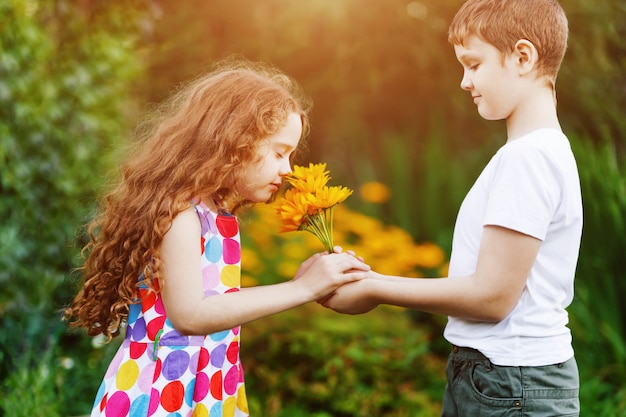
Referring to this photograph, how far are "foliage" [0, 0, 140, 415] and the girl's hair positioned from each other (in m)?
1.38

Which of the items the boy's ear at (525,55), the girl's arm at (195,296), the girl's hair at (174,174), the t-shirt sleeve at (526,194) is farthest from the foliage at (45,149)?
the boy's ear at (525,55)

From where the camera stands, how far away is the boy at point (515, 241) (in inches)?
69.9

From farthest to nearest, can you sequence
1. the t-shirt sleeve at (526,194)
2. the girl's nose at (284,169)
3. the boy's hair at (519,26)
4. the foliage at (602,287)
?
the foliage at (602,287) → the girl's nose at (284,169) → the boy's hair at (519,26) → the t-shirt sleeve at (526,194)

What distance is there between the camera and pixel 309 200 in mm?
2018

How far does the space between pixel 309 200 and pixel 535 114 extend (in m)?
0.64

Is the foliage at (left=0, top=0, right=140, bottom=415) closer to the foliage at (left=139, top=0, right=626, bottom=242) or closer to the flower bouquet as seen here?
the foliage at (left=139, top=0, right=626, bottom=242)

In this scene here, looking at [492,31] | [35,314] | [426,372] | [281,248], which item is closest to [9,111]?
[35,314]

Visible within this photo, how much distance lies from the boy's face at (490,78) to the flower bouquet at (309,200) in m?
0.44

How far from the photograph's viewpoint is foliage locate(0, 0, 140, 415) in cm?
364

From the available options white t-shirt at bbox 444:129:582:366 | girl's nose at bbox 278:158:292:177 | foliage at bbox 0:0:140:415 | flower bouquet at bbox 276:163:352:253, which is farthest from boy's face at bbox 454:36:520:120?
foliage at bbox 0:0:140:415

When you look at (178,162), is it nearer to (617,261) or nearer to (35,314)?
(35,314)

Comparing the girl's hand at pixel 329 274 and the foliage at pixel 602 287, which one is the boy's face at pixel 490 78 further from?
the foliage at pixel 602 287

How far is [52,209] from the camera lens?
13.3 ft

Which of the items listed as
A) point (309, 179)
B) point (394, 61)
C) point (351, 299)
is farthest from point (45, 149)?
point (394, 61)
